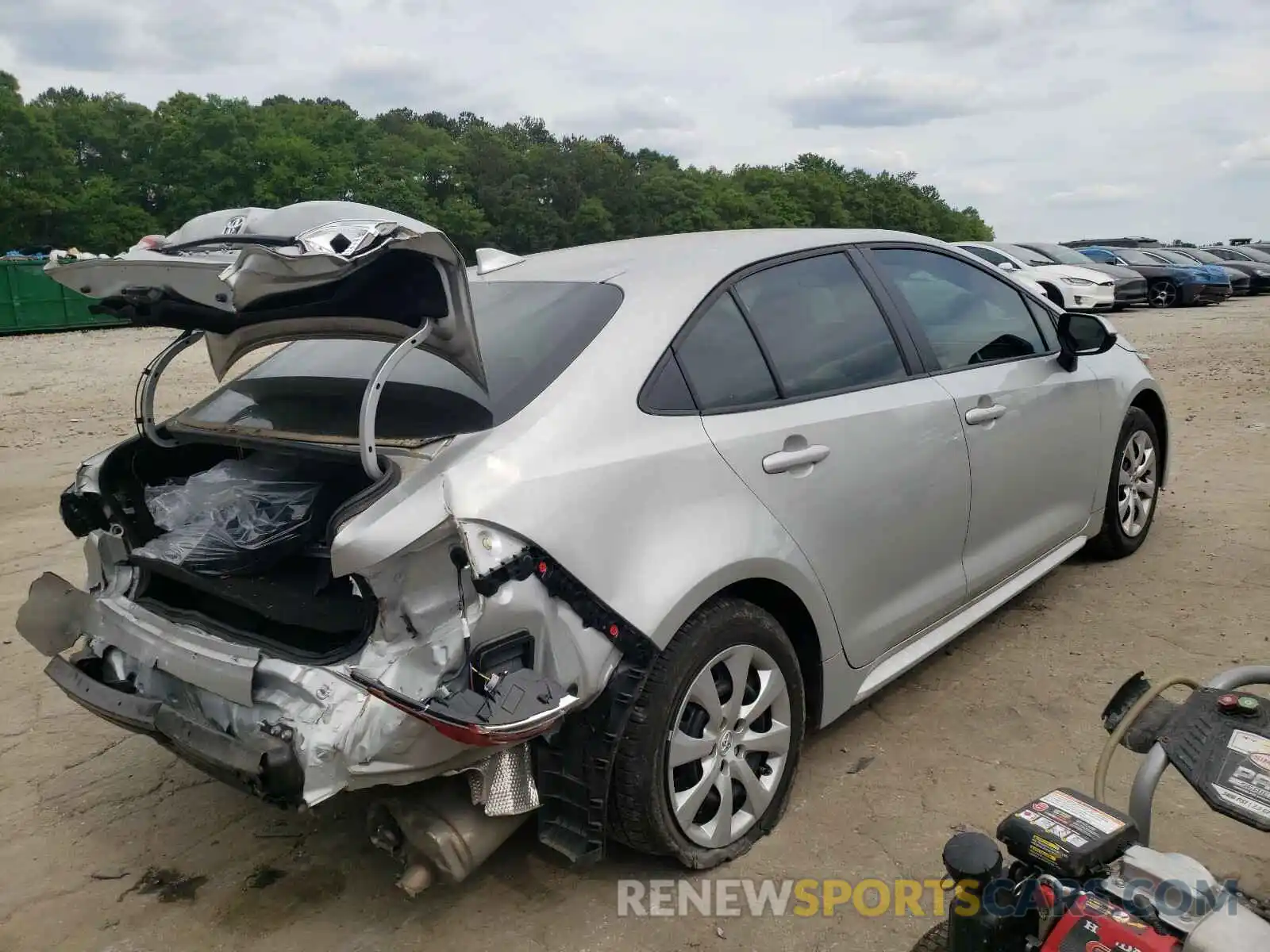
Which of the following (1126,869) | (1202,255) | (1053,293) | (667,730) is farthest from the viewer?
(1202,255)

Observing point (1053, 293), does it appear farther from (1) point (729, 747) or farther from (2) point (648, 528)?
(2) point (648, 528)

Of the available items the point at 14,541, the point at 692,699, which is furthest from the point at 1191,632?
the point at 14,541

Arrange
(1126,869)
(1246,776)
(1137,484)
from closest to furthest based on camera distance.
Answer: (1126,869)
(1246,776)
(1137,484)

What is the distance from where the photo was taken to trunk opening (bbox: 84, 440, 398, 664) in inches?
93.9

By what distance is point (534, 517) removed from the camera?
7.09ft

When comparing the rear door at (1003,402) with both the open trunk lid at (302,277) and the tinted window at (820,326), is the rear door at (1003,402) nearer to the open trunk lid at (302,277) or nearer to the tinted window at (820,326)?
the tinted window at (820,326)

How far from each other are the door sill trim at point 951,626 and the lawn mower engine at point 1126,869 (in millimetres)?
1319

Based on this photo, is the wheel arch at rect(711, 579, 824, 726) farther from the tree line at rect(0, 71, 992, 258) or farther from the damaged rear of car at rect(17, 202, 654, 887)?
the tree line at rect(0, 71, 992, 258)

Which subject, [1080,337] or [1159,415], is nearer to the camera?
[1080,337]

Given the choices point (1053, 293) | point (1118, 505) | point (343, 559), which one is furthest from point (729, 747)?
point (1053, 293)

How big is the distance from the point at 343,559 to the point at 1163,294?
22334 millimetres

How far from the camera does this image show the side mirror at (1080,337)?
4.07m

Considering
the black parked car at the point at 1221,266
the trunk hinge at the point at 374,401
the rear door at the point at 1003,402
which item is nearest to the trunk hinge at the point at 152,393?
the trunk hinge at the point at 374,401

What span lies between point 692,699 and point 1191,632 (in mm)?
2582
